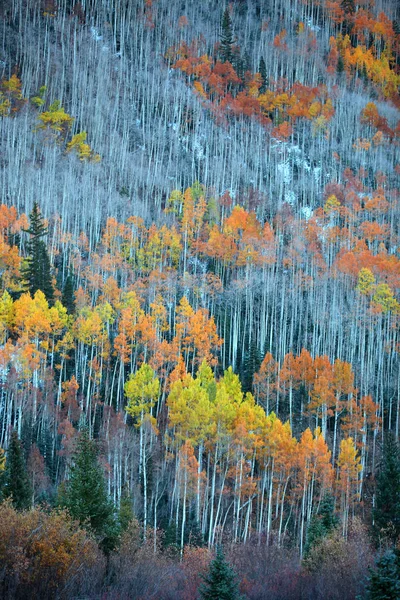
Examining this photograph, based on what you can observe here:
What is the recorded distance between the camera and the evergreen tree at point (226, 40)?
10612cm

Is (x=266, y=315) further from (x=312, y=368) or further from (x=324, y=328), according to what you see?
(x=312, y=368)

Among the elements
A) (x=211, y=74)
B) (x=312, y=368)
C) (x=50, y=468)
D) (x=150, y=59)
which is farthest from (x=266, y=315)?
(x=150, y=59)

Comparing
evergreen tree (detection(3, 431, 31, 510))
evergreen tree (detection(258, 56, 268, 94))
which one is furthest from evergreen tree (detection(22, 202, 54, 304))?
evergreen tree (detection(258, 56, 268, 94))

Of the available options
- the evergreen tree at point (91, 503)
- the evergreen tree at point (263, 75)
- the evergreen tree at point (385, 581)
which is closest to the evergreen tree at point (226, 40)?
the evergreen tree at point (263, 75)

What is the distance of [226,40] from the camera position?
108 m

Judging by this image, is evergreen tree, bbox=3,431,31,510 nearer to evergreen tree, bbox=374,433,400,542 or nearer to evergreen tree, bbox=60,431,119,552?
evergreen tree, bbox=60,431,119,552

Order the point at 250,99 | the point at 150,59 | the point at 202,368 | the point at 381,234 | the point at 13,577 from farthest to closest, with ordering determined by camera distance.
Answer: the point at 150,59 → the point at 250,99 → the point at 381,234 → the point at 202,368 → the point at 13,577

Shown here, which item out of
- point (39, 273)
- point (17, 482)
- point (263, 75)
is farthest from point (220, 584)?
point (263, 75)

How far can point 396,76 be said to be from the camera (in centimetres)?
11306

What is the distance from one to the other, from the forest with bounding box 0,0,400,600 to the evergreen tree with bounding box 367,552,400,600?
59 millimetres

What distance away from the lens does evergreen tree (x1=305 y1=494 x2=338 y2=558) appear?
94.3 feet

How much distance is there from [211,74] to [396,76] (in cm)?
3679

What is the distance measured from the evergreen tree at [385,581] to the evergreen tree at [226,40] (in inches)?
3896

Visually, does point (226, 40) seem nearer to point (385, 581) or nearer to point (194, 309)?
point (194, 309)
